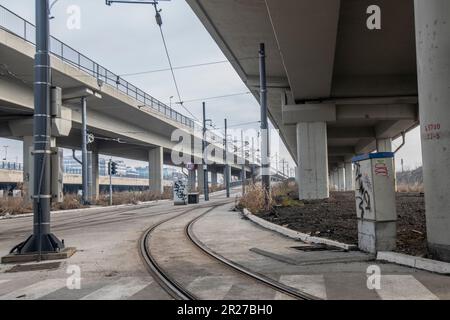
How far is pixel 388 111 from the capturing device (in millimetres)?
27531

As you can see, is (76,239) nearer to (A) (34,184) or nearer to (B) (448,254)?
(A) (34,184)

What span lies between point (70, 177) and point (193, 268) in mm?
86025

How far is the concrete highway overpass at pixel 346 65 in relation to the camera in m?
8.60

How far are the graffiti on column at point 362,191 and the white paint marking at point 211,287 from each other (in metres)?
3.54

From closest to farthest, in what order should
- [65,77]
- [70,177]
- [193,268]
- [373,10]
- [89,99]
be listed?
[193,268], [373,10], [65,77], [89,99], [70,177]

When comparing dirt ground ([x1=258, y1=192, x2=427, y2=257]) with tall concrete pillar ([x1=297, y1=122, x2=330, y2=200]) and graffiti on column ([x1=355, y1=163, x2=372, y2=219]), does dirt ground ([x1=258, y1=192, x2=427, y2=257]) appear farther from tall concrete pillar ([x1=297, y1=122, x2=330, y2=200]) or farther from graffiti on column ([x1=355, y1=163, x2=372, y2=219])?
tall concrete pillar ([x1=297, y1=122, x2=330, y2=200])

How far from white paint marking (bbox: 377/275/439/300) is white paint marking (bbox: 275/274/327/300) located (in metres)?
0.77

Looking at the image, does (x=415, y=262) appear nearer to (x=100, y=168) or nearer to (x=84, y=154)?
(x=84, y=154)

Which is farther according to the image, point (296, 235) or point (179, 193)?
point (179, 193)

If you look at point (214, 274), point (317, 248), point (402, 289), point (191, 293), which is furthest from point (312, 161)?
point (191, 293)

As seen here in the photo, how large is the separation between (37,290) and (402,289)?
203 inches

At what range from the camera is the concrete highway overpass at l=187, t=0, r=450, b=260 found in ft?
28.2

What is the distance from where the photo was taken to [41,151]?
1054 centimetres

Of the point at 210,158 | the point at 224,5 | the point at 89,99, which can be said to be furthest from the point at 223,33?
the point at 210,158
